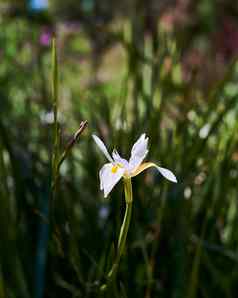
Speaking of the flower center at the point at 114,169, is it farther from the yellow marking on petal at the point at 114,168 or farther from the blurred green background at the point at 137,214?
the blurred green background at the point at 137,214

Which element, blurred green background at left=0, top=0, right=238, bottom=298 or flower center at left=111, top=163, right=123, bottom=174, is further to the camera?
blurred green background at left=0, top=0, right=238, bottom=298

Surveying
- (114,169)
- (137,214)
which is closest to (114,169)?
(114,169)

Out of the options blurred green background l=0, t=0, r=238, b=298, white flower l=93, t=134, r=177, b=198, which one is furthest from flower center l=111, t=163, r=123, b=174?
blurred green background l=0, t=0, r=238, b=298

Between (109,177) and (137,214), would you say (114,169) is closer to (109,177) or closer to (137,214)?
(109,177)

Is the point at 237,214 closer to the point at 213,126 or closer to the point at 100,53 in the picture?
the point at 213,126

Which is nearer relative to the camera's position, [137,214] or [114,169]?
[114,169]

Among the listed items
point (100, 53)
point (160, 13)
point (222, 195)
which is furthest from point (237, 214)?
point (100, 53)

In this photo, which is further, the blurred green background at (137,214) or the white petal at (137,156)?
the blurred green background at (137,214)

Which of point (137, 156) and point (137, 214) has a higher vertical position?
point (137, 156)

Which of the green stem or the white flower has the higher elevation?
the white flower

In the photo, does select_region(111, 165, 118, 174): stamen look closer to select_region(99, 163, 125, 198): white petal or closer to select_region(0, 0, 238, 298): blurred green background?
select_region(99, 163, 125, 198): white petal

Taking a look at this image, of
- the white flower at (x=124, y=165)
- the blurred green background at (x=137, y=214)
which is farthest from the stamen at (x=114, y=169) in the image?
the blurred green background at (x=137, y=214)
